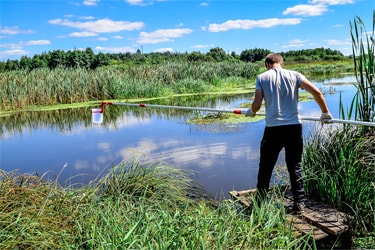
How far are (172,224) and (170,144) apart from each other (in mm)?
4962

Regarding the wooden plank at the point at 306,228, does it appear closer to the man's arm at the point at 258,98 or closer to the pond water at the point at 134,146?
the man's arm at the point at 258,98

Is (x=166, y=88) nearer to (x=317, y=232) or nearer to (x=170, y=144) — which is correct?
(x=170, y=144)

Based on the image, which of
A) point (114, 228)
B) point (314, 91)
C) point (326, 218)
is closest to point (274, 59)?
point (314, 91)

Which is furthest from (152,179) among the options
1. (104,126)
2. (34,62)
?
(34,62)

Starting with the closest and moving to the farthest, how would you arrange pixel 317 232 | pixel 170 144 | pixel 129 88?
pixel 317 232 < pixel 170 144 < pixel 129 88

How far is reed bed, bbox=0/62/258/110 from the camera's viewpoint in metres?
14.3

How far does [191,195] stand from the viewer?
4387 millimetres

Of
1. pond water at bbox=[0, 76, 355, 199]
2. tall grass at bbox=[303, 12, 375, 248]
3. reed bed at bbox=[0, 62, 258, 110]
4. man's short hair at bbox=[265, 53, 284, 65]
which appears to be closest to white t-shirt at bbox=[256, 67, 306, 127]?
man's short hair at bbox=[265, 53, 284, 65]

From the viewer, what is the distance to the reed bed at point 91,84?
14273mm

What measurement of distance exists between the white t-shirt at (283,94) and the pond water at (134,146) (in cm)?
119

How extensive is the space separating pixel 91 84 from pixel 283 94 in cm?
1363

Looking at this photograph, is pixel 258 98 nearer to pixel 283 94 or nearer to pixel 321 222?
pixel 283 94

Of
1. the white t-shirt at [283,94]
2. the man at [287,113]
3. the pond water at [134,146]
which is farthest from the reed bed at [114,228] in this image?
the white t-shirt at [283,94]

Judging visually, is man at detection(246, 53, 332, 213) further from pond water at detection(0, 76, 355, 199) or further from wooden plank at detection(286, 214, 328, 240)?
pond water at detection(0, 76, 355, 199)
